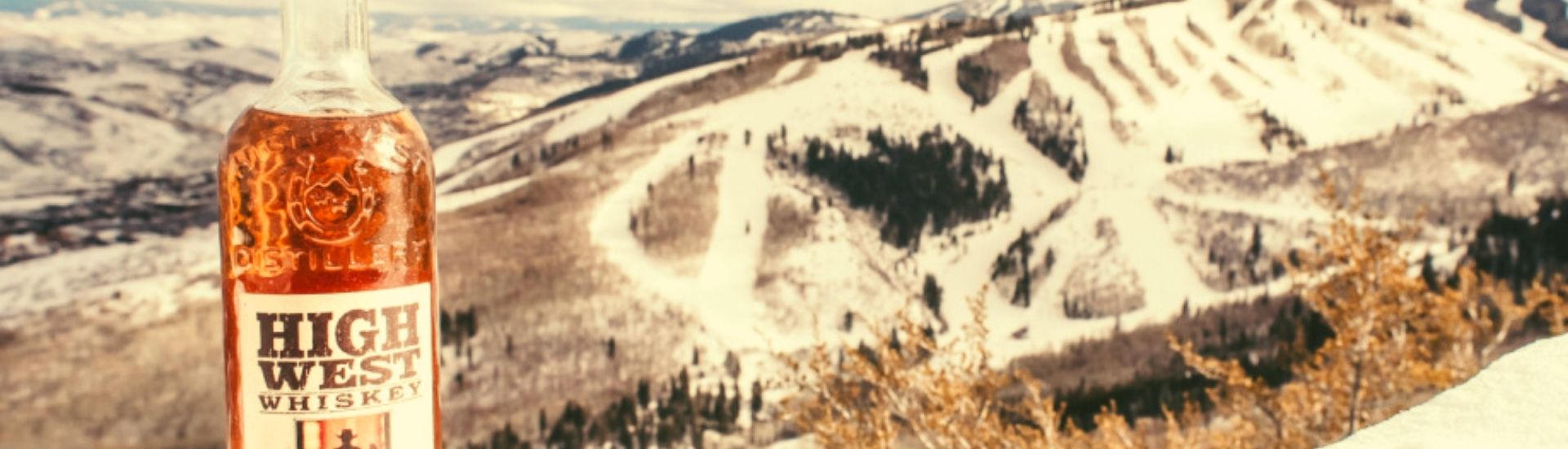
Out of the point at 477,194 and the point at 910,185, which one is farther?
the point at 910,185

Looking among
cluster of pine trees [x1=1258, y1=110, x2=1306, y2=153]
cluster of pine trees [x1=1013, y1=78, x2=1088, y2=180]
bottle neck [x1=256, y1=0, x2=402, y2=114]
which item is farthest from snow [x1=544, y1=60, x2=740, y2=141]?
bottle neck [x1=256, y1=0, x2=402, y2=114]

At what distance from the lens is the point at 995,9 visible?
104500 millimetres

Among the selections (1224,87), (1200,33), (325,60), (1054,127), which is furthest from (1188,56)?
(325,60)

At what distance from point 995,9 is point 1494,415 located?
344 feet

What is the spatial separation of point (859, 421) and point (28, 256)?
59591 mm

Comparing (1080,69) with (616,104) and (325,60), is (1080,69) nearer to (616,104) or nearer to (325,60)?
(616,104)

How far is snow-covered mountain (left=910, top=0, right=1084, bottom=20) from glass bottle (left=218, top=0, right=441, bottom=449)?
86715 millimetres

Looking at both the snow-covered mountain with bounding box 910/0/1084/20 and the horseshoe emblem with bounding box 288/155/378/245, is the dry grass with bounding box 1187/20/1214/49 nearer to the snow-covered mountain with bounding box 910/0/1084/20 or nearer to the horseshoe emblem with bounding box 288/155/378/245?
the snow-covered mountain with bounding box 910/0/1084/20

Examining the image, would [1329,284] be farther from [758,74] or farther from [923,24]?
[923,24]

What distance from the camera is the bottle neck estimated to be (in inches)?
99.8

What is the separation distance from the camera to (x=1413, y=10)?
315 feet

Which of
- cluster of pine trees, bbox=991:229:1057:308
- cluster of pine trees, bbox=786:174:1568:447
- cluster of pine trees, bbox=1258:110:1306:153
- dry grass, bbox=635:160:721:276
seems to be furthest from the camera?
cluster of pine trees, bbox=1258:110:1306:153

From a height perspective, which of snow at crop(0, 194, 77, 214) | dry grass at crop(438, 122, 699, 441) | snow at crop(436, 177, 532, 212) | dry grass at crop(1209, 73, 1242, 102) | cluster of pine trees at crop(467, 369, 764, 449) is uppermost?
dry grass at crop(1209, 73, 1242, 102)

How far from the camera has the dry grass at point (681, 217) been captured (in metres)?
66.4
